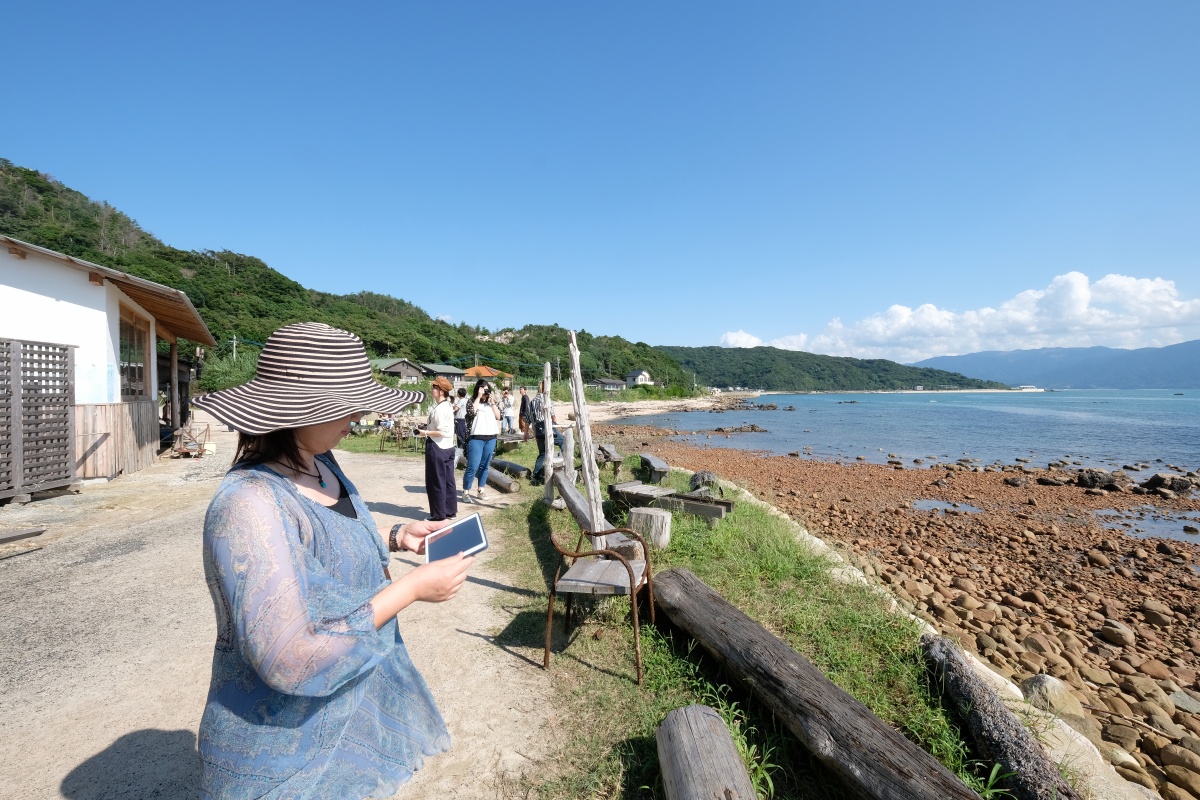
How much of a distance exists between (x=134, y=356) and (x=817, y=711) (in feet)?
47.0

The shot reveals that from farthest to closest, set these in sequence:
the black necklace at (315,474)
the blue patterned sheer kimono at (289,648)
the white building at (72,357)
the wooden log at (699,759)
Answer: the white building at (72,357) → the wooden log at (699,759) → the black necklace at (315,474) → the blue patterned sheer kimono at (289,648)

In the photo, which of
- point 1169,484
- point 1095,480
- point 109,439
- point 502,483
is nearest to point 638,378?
point 1095,480

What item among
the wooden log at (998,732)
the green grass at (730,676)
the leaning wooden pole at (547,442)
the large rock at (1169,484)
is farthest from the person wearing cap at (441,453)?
the large rock at (1169,484)

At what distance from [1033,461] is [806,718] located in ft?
79.8

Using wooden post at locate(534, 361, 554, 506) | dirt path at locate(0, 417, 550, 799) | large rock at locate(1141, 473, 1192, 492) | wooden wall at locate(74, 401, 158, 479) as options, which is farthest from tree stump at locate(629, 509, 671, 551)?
large rock at locate(1141, 473, 1192, 492)

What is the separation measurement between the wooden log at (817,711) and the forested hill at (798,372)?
473 ft

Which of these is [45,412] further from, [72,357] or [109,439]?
[109,439]

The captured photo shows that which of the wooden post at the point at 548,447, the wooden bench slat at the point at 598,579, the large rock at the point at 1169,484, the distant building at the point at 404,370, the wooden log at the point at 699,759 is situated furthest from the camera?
the distant building at the point at 404,370

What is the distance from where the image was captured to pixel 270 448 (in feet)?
4.80

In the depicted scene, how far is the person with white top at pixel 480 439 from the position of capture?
→ 7574 millimetres

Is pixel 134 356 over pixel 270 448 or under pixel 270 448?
over

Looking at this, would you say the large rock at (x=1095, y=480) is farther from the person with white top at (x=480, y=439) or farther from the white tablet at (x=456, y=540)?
the white tablet at (x=456, y=540)

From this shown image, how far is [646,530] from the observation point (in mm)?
5648

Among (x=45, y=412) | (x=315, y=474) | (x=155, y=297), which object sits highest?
(x=155, y=297)
